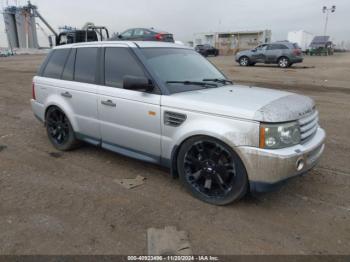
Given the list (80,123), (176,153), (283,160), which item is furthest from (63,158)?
(283,160)

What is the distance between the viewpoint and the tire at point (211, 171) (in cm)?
327

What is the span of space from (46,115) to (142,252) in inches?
140

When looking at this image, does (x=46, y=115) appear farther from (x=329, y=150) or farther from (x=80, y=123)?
(x=329, y=150)

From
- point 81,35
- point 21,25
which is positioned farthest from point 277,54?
point 21,25

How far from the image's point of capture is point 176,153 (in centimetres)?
368

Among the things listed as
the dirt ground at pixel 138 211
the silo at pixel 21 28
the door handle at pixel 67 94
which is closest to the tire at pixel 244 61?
the dirt ground at pixel 138 211

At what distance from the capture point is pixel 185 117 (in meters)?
3.49

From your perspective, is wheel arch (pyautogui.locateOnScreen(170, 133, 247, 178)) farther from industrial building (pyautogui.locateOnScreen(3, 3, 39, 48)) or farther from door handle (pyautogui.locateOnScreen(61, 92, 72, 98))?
industrial building (pyautogui.locateOnScreen(3, 3, 39, 48))

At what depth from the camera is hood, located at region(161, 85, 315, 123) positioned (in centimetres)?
306

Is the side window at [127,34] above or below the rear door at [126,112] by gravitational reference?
above

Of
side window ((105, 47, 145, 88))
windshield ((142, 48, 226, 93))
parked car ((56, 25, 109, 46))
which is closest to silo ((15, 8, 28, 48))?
parked car ((56, 25, 109, 46))

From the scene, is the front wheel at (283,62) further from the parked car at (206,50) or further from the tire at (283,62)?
the parked car at (206,50)

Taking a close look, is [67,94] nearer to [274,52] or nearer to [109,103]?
[109,103]

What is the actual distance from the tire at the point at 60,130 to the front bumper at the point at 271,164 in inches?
120
